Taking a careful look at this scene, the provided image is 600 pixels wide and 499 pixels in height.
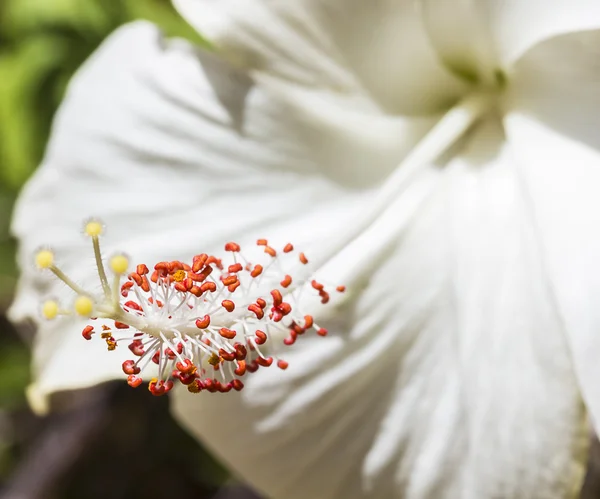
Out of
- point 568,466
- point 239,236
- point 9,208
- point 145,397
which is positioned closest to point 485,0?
point 239,236

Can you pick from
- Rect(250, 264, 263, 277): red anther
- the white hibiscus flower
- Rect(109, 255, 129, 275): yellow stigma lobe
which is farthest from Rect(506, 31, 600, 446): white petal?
Rect(109, 255, 129, 275): yellow stigma lobe

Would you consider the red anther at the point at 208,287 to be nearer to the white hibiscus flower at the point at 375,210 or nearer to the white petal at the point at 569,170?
the white hibiscus flower at the point at 375,210

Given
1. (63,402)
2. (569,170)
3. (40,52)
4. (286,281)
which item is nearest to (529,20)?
(569,170)

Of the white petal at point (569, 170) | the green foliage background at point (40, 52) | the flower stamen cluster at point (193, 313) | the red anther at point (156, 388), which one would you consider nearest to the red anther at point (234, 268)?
the flower stamen cluster at point (193, 313)

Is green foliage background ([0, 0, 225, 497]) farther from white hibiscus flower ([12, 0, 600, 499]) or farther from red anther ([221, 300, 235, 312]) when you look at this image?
red anther ([221, 300, 235, 312])

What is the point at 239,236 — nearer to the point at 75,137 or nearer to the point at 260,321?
the point at 260,321

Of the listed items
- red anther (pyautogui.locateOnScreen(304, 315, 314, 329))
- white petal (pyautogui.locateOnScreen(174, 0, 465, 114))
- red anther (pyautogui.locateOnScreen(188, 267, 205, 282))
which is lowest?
red anther (pyautogui.locateOnScreen(188, 267, 205, 282))
